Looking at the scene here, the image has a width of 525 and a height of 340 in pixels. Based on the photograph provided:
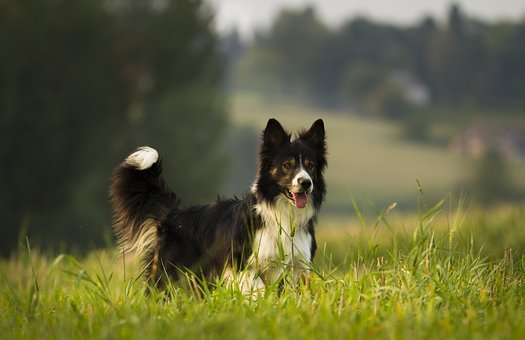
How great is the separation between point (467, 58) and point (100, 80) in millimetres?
93325

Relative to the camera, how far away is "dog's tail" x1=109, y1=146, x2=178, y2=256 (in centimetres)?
706

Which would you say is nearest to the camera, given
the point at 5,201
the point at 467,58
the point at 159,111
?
the point at 5,201

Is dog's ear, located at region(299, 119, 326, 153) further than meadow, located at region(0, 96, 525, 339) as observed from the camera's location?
Yes

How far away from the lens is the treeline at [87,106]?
27.5m

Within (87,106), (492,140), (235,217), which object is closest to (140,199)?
(235,217)

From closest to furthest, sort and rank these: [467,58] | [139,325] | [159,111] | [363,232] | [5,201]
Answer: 1. [139,325]
2. [363,232]
3. [5,201]
4. [159,111]
5. [467,58]

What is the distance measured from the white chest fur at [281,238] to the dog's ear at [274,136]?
0.51m

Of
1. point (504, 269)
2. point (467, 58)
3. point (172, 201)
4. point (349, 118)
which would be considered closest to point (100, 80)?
point (172, 201)

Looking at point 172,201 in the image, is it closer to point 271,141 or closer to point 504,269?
point 271,141

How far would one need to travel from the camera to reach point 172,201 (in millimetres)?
7258

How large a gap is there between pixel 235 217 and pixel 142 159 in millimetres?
1025

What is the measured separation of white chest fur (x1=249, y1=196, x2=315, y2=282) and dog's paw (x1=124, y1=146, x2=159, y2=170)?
1.10 m

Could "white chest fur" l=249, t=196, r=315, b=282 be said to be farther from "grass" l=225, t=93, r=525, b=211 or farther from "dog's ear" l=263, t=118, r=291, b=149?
"grass" l=225, t=93, r=525, b=211

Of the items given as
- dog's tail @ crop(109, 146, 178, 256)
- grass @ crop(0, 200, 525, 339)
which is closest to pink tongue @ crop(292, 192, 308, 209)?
grass @ crop(0, 200, 525, 339)
